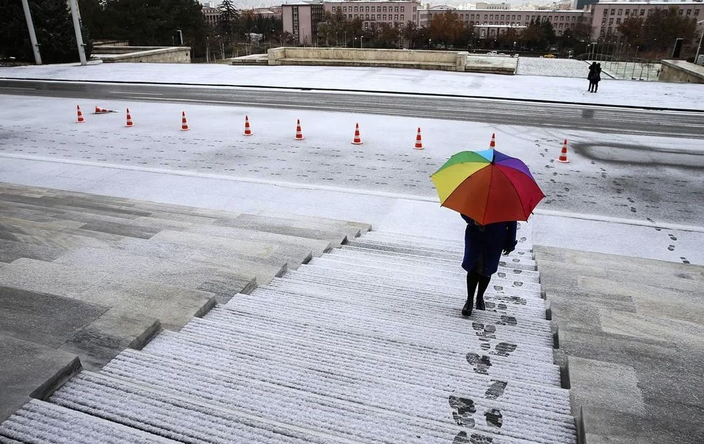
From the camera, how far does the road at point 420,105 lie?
18562 mm

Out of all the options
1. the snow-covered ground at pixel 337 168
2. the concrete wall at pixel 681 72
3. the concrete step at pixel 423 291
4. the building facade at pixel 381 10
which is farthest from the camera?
the building facade at pixel 381 10

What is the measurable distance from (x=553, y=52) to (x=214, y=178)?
142 m

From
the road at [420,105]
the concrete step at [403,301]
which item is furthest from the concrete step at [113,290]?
the road at [420,105]

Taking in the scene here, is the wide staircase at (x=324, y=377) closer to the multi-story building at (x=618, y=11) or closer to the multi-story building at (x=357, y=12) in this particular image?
the multi-story building at (x=618, y=11)

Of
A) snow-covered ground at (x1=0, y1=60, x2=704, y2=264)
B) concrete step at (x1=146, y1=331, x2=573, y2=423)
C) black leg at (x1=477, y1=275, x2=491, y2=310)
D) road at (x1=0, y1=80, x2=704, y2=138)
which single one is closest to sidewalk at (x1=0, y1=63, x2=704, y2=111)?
road at (x1=0, y1=80, x2=704, y2=138)

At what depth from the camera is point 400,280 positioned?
5801 millimetres

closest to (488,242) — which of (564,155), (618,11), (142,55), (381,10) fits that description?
(564,155)

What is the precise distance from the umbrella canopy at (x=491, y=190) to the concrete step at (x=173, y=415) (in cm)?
238

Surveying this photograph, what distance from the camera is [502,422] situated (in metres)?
3.01

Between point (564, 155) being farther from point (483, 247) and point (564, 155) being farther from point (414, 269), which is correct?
point (483, 247)

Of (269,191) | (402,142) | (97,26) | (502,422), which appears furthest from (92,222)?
(97,26)

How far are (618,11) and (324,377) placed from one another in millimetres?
184425

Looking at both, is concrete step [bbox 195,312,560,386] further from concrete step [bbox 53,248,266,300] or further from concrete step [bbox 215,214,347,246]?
concrete step [bbox 215,214,347,246]

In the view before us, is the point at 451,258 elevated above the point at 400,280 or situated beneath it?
situated beneath
